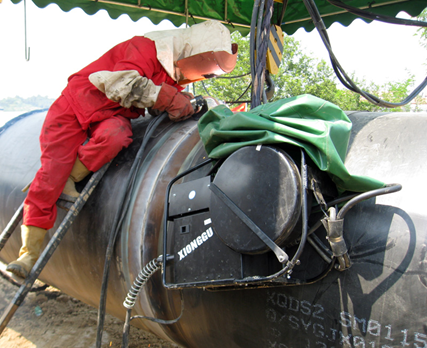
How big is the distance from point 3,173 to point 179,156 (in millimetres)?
1745

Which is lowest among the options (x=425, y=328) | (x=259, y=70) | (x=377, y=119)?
(x=425, y=328)

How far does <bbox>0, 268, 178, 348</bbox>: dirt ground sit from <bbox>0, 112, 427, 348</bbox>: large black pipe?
2.58 ft

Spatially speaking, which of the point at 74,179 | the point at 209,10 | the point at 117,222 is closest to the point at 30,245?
the point at 74,179

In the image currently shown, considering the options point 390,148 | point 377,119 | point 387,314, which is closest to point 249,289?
point 387,314

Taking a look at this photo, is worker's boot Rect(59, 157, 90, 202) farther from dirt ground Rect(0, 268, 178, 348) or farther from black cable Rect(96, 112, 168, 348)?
dirt ground Rect(0, 268, 178, 348)

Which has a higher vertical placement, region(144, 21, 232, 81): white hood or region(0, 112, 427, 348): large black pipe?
region(144, 21, 232, 81): white hood

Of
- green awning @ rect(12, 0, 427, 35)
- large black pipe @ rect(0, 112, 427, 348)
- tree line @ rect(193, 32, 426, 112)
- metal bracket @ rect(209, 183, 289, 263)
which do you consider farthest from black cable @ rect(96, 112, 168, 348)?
tree line @ rect(193, 32, 426, 112)

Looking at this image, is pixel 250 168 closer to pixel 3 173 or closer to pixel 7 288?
pixel 3 173

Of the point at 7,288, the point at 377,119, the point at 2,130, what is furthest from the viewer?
the point at 7,288

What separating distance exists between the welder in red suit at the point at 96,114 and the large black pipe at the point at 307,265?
150 mm

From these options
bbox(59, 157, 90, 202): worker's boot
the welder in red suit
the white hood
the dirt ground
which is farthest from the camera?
the dirt ground

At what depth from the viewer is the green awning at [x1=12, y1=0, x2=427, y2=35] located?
3973 mm

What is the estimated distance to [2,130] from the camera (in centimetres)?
346

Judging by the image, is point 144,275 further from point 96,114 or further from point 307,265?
point 96,114
